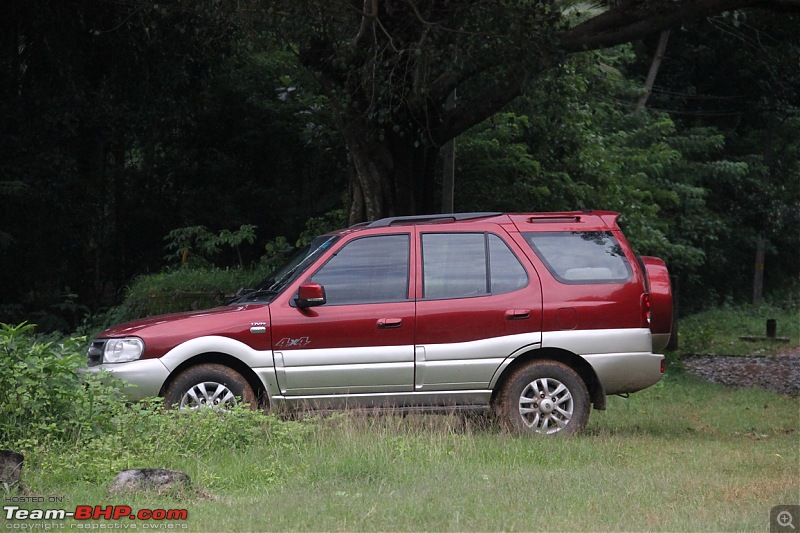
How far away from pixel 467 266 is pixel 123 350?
306 centimetres

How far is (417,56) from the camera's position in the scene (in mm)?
14539

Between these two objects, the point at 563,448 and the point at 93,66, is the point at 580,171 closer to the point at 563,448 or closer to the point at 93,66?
the point at 93,66

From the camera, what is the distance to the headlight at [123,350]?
30.0 ft

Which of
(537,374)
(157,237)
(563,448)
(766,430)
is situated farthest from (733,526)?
(157,237)

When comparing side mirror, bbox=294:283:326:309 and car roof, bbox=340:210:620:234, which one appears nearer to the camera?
side mirror, bbox=294:283:326:309

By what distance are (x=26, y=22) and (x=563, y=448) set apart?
1588 centimetres

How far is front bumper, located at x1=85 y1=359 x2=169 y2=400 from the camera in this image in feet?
29.8

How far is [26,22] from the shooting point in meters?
20.5

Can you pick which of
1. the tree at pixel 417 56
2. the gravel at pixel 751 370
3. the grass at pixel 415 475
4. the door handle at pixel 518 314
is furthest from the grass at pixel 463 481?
the gravel at pixel 751 370

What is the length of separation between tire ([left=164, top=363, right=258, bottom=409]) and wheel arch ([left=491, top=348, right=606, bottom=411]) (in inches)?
85.0

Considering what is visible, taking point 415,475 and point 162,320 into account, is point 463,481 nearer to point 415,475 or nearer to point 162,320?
point 415,475

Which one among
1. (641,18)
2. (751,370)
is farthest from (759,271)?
(641,18)

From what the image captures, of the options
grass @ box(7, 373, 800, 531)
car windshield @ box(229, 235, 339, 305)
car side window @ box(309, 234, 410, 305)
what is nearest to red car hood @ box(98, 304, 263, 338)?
car windshield @ box(229, 235, 339, 305)

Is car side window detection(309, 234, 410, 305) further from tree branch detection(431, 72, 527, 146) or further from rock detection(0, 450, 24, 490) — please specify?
tree branch detection(431, 72, 527, 146)
